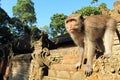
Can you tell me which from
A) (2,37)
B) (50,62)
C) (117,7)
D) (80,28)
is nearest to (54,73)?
(50,62)

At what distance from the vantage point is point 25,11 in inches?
1551

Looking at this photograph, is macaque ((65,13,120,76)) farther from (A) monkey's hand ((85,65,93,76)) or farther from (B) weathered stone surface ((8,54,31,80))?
(B) weathered stone surface ((8,54,31,80))

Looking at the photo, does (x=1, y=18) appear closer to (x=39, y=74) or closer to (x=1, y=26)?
(x=1, y=26)

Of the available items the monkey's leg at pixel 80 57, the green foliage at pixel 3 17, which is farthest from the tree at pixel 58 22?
the monkey's leg at pixel 80 57

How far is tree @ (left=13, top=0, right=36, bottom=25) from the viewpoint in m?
38.2

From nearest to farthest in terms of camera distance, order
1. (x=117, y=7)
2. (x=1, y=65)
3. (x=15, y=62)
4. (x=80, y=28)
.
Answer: (x=80, y=28) → (x=117, y=7) → (x=15, y=62) → (x=1, y=65)

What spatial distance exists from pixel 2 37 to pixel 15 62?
10528mm

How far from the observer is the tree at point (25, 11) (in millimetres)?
38219

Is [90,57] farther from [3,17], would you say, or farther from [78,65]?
[3,17]

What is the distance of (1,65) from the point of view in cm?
1617

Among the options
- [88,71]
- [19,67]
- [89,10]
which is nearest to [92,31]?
[88,71]

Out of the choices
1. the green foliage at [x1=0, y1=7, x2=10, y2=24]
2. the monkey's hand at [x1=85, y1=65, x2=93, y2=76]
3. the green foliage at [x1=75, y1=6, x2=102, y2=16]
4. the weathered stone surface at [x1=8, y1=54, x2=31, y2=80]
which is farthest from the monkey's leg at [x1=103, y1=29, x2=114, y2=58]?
the green foliage at [x1=75, y1=6, x2=102, y2=16]

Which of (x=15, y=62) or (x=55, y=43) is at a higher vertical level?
(x=55, y=43)

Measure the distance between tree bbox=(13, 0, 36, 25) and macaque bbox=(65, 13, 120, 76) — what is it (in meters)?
32.2
